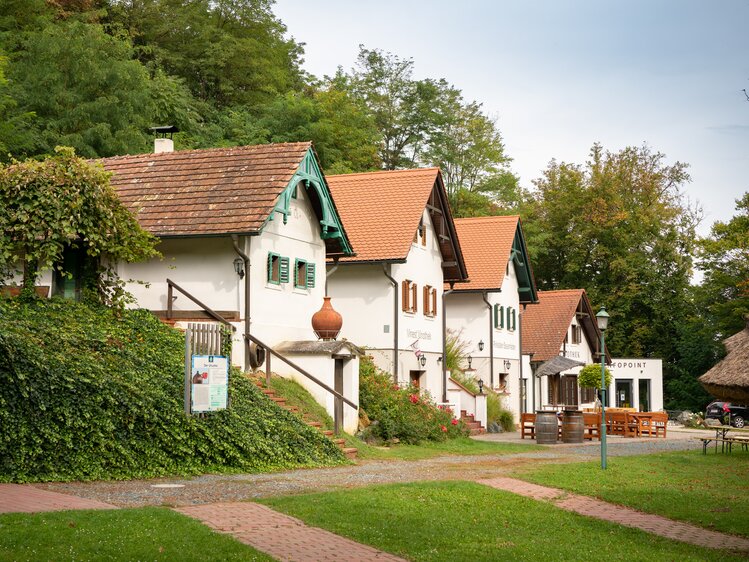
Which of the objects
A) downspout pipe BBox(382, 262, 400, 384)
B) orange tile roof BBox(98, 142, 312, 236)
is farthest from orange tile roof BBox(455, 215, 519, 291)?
orange tile roof BBox(98, 142, 312, 236)

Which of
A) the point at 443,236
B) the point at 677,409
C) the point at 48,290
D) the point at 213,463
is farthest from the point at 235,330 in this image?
Answer: the point at 677,409

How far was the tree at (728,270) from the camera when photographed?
5516cm

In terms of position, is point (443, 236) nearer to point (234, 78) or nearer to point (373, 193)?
point (373, 193)

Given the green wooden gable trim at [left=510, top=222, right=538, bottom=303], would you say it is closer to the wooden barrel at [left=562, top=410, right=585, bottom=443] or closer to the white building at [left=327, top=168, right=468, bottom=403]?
the white building at [left=327, top=168, right=468, bottom=403]

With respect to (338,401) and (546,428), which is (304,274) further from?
(546,428)

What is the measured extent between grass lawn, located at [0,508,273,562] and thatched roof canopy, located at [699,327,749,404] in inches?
580

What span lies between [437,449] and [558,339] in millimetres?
24750

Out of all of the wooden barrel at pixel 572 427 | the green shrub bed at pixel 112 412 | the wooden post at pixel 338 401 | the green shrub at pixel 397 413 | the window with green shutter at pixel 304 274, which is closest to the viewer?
the green shrub bed at pixel 112 412

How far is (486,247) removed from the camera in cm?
4622

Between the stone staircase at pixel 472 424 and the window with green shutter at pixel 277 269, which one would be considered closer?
the window with green shutter at pixel 277 269

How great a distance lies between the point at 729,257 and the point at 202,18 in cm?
3203

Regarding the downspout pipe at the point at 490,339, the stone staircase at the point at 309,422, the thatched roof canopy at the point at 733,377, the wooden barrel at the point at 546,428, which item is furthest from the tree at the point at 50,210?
the downspout pipe at the point at 490,339

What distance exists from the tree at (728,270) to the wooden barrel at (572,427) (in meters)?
22.7

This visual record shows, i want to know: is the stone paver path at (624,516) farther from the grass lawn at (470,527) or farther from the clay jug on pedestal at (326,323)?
the clay jug on pedestal at (326,323)
